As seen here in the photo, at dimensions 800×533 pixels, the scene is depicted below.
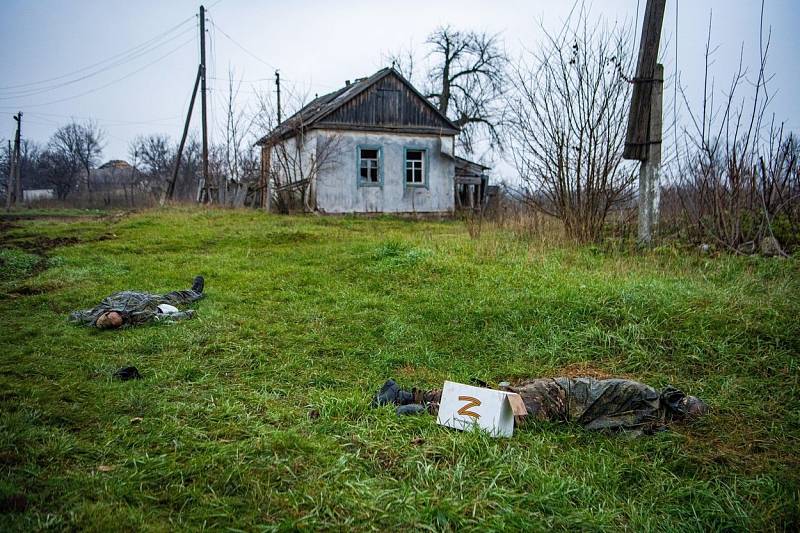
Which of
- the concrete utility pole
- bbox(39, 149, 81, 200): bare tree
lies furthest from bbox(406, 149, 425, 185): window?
bbox(39, 149, 81, 200): bare tree

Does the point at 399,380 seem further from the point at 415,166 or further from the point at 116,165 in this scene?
the point at 116,165

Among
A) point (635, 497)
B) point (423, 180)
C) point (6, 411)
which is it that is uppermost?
point (423, 180)

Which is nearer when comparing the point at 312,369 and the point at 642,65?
the point at 312,369

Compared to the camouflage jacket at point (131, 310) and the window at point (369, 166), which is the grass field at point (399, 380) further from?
the window at point (369, 166)

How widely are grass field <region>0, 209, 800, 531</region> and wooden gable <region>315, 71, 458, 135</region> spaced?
1140 centimetres

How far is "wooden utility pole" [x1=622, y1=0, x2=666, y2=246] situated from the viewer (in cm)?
805

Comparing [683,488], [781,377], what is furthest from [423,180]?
[683,488]

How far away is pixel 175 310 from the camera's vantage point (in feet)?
18.7

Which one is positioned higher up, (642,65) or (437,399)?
(642,65)

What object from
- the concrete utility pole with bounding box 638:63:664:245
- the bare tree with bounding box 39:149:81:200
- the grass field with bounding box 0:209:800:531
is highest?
the bare tree with bounding box 39:149:81:200

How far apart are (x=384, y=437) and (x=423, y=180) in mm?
17149

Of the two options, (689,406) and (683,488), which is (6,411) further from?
(689,406)

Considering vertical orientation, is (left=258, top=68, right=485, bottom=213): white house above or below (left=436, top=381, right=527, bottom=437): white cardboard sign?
above

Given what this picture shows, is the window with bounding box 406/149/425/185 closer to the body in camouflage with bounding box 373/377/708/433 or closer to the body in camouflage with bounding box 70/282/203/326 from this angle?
the body in camouflage with bounding box 70/282/203/326
